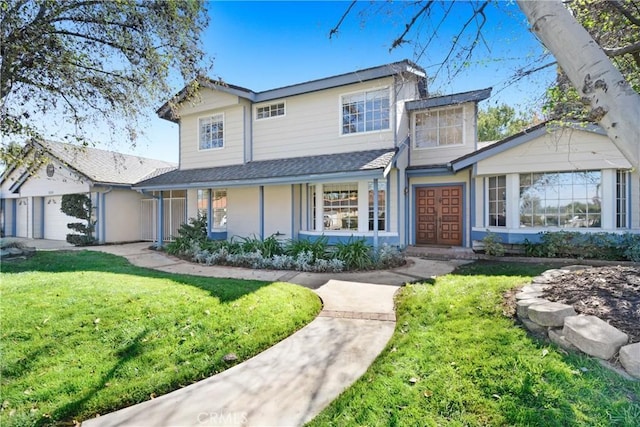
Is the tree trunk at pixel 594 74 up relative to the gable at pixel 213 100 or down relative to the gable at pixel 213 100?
down

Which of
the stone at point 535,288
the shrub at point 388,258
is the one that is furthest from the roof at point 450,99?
the stone at point 535,288

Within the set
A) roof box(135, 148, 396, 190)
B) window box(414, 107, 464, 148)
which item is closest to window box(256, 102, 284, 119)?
roof box(135, 148, 396, 190)

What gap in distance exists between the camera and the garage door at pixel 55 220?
18125 mm

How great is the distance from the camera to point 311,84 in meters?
12.3

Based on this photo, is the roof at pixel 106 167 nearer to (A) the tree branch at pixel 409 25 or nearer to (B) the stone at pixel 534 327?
(A) the tree branch at pixel 409 25

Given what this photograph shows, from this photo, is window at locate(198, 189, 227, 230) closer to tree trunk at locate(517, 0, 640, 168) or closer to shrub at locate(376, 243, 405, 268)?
shrub at locate(376, 243, 405, 268)

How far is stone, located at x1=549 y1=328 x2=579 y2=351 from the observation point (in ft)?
10.8

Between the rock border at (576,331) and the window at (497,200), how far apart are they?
7664mm

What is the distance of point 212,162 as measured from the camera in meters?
14.8

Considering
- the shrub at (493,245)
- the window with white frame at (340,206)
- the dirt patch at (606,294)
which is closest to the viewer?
the dirt patch at (606,294)

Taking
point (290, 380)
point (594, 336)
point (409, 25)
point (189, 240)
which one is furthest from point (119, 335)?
point (189, 240)

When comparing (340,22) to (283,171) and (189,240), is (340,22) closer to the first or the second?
(283,171)

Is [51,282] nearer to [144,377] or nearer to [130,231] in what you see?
[144,377]

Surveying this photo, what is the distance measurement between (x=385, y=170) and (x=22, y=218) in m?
24.0
